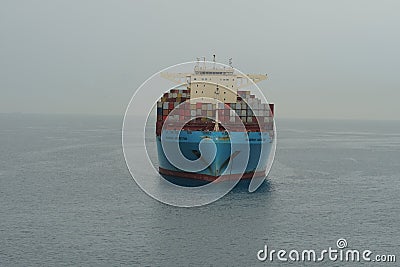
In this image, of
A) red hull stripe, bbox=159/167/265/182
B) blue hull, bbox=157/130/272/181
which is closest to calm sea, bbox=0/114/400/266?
red hull stripe, bbox=159/167/265/182

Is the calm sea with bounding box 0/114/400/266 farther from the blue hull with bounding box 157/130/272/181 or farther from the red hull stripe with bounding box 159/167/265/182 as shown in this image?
the blue hull with bounding box 157/130/272/181

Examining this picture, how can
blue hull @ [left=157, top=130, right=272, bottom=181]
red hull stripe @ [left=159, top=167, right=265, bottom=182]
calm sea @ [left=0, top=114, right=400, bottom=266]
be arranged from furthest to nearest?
red hull stripe @ [left=159, top=167, right=265, bottom=182] < blue hull @ [left=157, top=130, right=272, bottom=181] < calm sea @ [left=0, top=114, right=400, bottom=266]

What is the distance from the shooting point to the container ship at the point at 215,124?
45312 mm

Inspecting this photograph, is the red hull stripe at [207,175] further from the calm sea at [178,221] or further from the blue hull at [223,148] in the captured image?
the calm sea at [178,221]

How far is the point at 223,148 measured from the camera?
4469cm

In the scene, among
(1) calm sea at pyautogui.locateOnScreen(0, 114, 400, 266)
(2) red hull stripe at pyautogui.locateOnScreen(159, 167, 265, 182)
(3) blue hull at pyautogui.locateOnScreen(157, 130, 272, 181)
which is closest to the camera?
(1) calm sea at pyautogui.locateOnScreen(0, 114, 400, 266)

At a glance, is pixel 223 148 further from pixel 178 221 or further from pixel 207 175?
pixel 178 221

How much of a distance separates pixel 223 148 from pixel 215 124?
2921 mm

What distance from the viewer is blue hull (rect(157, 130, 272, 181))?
4472 cm

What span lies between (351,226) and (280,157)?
44.8 metres

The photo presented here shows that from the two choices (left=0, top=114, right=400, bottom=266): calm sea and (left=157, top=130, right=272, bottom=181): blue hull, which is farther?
(left=157, top=130, right=272, bottom=181): blue hull

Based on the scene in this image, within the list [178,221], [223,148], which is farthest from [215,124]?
[178,221]

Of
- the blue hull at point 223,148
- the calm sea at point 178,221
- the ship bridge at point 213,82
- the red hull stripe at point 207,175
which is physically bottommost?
the calm sea at point 178,221

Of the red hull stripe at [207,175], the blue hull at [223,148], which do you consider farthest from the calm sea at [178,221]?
the blue hull at [223,148]
